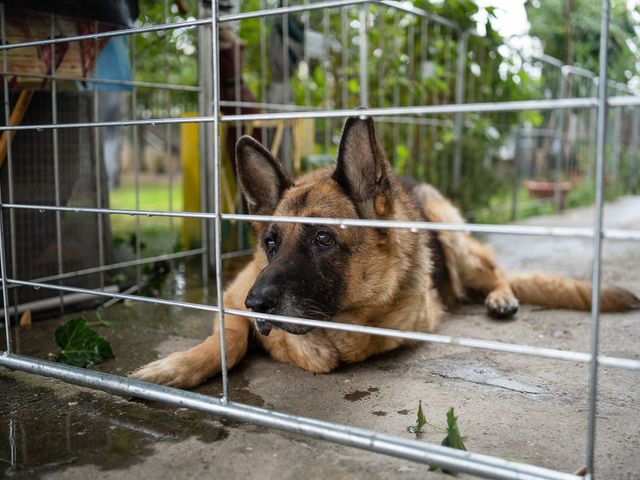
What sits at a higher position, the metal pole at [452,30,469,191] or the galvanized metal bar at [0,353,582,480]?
the metal pole at [452,30,469,191]

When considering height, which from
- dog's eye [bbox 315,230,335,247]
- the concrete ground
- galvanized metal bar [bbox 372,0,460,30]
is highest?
galvanized metal bar [bbox 372,0,460,30]

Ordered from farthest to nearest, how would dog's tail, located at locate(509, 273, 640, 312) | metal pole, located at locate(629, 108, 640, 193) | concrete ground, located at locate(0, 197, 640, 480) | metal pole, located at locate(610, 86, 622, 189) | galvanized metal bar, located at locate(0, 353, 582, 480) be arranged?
metal pole, located at locate(629, 108, 640, 193) < metal pole, located at locate(610, 86, 622, 189) < dog's tail, located at locate(509, 273, 640, 312) < concrete ground, located at locate(0, 197, 640, 480) < galvanized metal bar, located at locate(0, 353, 582, 480)

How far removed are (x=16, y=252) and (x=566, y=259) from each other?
4818 millimetres

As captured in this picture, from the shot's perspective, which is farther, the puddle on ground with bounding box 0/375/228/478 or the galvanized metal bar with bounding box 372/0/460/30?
the galvanized metal bar with bounding box 372/0/460/30

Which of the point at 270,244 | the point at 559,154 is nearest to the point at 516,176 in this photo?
the point at 559,154

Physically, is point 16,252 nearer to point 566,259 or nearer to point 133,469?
point 133,469

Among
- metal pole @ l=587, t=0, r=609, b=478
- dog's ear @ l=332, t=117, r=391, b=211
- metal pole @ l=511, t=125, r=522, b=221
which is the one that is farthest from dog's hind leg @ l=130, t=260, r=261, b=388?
metal pole @ l=511, t=125, r=522, b=221

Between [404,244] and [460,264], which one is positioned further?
[460,264]

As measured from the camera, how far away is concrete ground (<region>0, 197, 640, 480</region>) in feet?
6.30

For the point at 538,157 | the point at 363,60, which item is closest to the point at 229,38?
the point at 363,60

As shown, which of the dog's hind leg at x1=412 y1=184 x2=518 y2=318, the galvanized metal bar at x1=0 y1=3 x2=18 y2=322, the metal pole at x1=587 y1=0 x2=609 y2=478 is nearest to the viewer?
the metal pole at x1=587 y1=0 x2=609 y2=478

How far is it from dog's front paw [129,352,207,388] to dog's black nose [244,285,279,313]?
51cm

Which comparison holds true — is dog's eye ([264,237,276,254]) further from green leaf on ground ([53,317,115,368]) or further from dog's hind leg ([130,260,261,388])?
green leaf on ground ([53,317,115,368])

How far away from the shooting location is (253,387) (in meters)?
2.63
